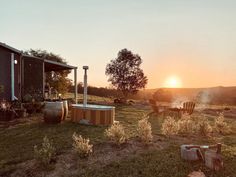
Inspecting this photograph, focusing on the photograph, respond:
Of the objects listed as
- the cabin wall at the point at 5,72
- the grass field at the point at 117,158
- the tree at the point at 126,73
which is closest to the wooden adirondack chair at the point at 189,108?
the grass field at the point at 117,158

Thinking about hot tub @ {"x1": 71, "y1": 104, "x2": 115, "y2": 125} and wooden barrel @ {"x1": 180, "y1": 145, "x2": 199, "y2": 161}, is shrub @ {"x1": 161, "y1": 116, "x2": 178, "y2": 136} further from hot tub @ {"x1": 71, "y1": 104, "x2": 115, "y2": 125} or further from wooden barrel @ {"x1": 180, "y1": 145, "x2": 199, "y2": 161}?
hot tub @ {"x1": 71, "y1": 104, "x2": 115, "y2": 125}

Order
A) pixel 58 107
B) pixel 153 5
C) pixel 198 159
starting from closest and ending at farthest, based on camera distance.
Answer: pixel 198 159
pixel 58 107
pixel 153 5

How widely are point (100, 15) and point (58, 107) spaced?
485cm

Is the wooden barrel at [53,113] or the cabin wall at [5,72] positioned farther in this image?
the cabin wall at [5,72]

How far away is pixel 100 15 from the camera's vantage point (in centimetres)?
1148

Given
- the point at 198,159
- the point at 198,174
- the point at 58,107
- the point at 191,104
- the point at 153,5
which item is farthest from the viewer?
the point at 191,104

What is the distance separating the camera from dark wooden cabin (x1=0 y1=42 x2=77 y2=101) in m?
13.3

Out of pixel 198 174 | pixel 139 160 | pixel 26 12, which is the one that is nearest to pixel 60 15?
pixel 26 12

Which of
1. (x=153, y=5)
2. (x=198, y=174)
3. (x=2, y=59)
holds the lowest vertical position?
(x=198, y=174)

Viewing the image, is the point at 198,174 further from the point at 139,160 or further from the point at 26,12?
the point at 26,12

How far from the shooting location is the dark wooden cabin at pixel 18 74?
1334 cm

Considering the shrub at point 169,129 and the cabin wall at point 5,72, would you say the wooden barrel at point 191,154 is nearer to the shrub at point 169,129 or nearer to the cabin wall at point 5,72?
the shrub at point 169,129

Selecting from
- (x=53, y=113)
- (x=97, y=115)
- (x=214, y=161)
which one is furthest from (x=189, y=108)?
(x=214, y=161)

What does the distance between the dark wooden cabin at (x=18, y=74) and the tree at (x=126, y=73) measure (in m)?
11.7
